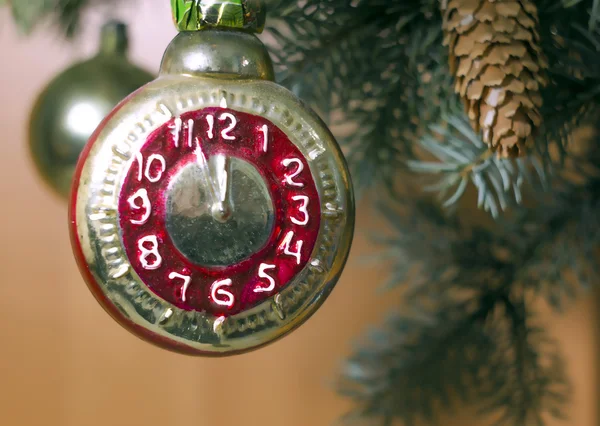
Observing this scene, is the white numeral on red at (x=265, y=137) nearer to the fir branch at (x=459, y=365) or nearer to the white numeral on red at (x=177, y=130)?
the white numeral on red at (x=177, y=130)

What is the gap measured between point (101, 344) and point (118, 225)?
44 centimetres

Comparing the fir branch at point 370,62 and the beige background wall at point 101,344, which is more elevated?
the fir branch at point 370,62

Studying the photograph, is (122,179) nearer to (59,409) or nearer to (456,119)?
(456,119)

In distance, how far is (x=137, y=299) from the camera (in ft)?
0.78

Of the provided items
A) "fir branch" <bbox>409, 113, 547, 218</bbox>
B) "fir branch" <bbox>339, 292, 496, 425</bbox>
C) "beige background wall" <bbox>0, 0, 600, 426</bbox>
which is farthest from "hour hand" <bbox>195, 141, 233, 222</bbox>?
"beige background wall" <bbox>0, 0, 600, 426</bbox>

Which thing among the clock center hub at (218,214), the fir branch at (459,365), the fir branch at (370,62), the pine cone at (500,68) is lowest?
the fir branch at (459,365)

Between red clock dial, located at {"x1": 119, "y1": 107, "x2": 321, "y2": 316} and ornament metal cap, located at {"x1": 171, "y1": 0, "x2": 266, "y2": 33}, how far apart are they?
4 cm

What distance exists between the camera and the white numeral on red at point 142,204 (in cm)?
23

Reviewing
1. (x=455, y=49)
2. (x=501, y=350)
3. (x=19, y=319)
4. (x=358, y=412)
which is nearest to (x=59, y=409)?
(x=19, y=319)

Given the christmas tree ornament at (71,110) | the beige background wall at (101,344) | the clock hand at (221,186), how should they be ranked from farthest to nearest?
the beige background wall at (101,344), the christmas tree ornament at (71,110), the clock hand at (221,186)

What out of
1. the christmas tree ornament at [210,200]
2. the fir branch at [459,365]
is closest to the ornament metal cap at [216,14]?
the christmas tree ornament at [210,200]

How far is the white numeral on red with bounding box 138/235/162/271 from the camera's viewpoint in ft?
0.77

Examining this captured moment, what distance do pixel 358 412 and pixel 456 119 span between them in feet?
0.92

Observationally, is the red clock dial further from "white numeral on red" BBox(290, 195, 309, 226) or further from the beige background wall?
the beige background wall
